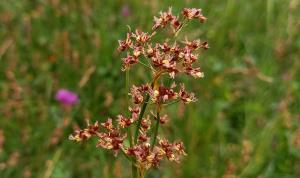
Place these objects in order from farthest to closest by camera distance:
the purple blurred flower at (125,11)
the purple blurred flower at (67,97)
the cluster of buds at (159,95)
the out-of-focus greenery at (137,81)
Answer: the purple blurred flower at (125,11)
the purple blurred flower at (67,97)
the out-of-focus greenery at (137,81)
the cluster of buds at (159,95)

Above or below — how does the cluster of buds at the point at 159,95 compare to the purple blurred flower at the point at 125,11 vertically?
below

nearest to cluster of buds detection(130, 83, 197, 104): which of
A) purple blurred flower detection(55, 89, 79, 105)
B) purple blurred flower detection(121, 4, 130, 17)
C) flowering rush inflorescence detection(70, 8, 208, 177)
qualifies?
flowering rush inflorescence detection(70, 8, 208, 177)

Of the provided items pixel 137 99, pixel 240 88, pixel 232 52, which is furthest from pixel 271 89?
pixel 137 99

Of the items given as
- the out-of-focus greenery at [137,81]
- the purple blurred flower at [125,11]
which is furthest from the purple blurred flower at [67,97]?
the purple blurred flower at [125,11]

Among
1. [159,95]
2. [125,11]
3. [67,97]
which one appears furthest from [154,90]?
[125,11]

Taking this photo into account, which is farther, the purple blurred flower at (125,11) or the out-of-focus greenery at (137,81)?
the purple blurred flower at (125,11)

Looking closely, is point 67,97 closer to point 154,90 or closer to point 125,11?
point 125,11

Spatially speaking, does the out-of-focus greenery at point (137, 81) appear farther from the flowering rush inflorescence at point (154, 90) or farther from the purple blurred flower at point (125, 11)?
the flowering rush inflorescence at point (154, 90)

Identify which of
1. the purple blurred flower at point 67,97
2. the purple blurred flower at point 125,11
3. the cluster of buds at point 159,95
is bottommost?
the cluster of buds at point 159,95
